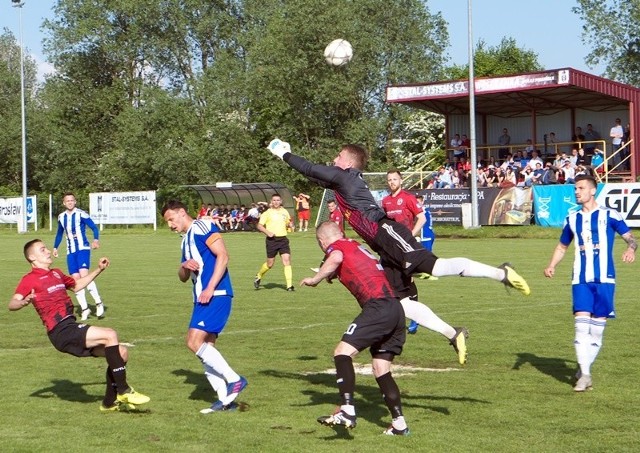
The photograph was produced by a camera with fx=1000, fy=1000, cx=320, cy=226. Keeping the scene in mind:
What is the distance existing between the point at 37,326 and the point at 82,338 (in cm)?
732

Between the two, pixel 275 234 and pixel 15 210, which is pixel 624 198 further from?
pixel 15 210

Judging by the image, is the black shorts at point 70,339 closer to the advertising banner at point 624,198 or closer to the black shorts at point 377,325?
the black shorts at point 377,325

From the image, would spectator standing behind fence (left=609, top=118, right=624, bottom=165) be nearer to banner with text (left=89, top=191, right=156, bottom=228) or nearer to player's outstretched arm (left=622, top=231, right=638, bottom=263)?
banner with text (left=89, top=191, right=156, bottom=228)

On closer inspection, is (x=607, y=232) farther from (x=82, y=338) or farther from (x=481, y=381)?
(x=82, y=338)

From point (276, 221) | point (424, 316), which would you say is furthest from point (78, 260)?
point (424, 316)

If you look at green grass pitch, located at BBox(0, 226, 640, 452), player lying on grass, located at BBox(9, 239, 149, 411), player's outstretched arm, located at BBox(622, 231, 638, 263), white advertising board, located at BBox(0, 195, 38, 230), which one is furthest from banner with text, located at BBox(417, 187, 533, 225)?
player lying on grass, located at BBox(9, 239, 149, 411)

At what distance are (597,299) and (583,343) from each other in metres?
0.48

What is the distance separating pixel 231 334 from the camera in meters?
14.8

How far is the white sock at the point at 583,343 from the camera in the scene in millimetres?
10036

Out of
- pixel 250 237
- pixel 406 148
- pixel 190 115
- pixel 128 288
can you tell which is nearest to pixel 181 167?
pixel 190 115

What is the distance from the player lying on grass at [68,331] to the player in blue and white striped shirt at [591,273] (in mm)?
4423

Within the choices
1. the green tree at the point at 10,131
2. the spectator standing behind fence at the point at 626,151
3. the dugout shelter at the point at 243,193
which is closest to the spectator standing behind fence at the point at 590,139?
the spectator standing behind fence at the point at 626,151

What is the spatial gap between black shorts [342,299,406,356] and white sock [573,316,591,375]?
2619mm

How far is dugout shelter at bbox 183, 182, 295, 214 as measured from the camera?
184 feet
